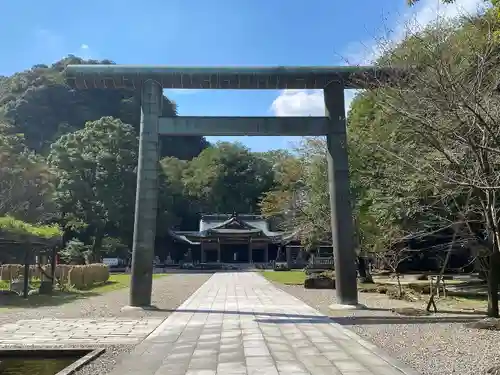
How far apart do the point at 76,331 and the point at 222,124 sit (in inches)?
243

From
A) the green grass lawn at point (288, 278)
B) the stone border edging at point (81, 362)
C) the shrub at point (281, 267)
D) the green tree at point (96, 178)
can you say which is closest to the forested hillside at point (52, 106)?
the green tree at point (96, 178)

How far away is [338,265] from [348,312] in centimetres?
124

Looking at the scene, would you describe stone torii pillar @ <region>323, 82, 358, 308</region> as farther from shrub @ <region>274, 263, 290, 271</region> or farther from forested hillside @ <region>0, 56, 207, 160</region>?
forested hillside @ <region>0, 56, 207, 160</region>

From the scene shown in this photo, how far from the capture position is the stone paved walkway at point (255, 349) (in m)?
5.92

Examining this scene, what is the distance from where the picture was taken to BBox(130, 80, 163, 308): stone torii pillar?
482 inches

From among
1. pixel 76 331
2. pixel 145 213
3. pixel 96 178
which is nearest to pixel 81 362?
pixel 76 331

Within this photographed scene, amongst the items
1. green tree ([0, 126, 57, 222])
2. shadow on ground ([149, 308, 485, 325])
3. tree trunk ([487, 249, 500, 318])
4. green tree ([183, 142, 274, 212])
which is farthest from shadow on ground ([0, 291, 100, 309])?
green tree ([183, 142, 274, 212])

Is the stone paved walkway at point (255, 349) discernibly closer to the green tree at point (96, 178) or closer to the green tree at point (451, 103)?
the green tree at point (451, 103)

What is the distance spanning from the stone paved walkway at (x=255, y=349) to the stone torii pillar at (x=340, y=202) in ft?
4.94

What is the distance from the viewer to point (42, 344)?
302 inches

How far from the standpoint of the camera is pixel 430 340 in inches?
312

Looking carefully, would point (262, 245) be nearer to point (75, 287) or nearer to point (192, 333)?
point (75, 287)

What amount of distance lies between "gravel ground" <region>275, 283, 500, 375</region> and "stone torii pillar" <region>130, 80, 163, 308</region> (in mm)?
4454

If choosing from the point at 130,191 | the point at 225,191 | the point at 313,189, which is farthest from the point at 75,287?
the point at 225,191
